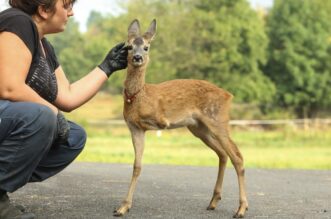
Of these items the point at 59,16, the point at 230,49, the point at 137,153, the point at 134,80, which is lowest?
the point at 230,49

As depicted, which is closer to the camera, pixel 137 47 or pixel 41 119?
pixel 41 119

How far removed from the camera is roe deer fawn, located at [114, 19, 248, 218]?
6.18m

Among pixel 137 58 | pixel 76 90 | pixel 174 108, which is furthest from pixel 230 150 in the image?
pixel 76 90

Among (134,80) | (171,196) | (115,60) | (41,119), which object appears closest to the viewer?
(41,119)

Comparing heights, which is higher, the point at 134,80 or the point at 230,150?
the point at 134,80

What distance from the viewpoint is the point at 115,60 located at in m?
5.56

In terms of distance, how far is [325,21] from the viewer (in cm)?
5169

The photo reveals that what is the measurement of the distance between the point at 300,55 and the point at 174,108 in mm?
44323

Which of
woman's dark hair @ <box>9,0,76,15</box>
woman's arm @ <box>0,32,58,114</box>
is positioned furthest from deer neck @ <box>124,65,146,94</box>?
woman's arm @ <box>0,32,58,114</box>

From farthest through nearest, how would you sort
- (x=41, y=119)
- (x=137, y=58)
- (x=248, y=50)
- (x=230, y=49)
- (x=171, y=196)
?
(x=248, y=50), (x=230, y=49), (x=171, y=196), (x=137, y=58), (x=41, y=119)

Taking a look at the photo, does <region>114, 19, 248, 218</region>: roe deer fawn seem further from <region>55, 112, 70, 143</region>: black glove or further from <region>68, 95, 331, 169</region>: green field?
<region>68, 95, 331, 169</region>: green field

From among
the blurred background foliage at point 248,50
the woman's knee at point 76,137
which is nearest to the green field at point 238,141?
the blurred background foliage at point 248,50

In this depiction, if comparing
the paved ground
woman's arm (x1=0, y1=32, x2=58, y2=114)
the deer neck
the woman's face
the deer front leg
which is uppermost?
the woman's face

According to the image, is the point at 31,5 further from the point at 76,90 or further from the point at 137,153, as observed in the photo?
the point at 137,153
